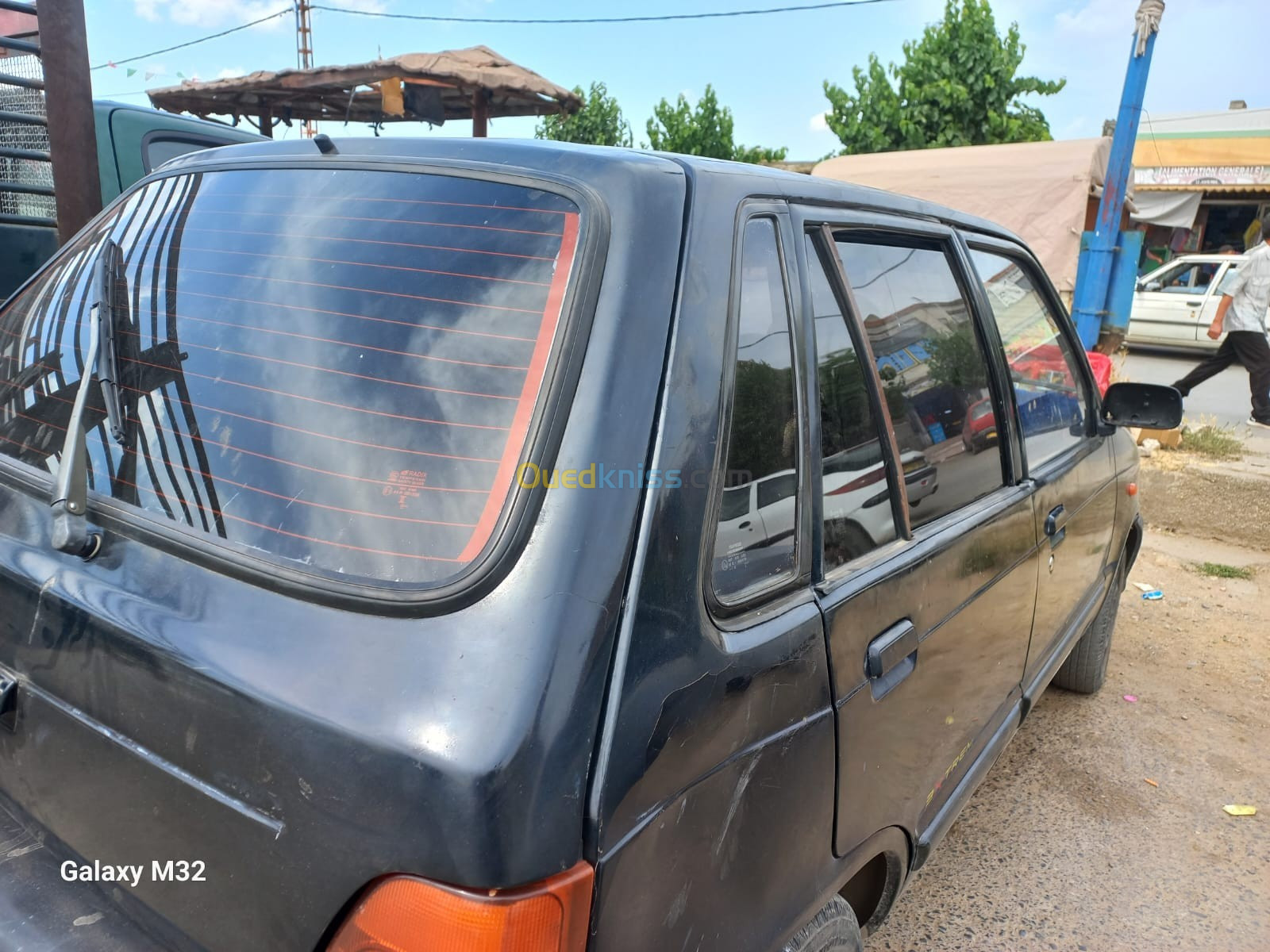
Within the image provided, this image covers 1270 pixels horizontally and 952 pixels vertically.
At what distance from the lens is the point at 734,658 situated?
3.99 ft

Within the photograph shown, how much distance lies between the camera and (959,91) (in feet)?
51.4

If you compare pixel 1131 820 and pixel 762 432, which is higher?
pixel 762 432

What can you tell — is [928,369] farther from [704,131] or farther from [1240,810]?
[704,131]

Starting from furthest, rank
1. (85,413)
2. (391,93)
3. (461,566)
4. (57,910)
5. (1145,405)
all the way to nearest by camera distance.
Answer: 1. (391,93)
2. (1145,405)
3. (85,413)
4. (57,910)
5. (461,566)

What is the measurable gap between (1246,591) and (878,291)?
174 inches

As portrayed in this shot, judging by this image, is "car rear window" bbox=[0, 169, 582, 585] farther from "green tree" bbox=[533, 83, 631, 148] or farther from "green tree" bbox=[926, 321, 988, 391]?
"green tree" bbox=[533, 83, 631, 148]

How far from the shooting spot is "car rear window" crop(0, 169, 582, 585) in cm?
117

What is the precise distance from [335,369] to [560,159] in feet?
1.54

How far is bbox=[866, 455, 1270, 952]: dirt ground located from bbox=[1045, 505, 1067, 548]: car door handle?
40.2 inches

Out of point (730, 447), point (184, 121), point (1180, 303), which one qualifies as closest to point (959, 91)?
point (1180, 303)

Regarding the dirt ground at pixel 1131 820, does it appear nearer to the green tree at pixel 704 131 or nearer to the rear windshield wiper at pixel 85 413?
the rear windshield wiper at pixel 85 413

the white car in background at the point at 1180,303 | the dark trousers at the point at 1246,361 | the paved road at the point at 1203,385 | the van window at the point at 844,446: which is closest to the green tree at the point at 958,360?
the van window at the point at 844,446

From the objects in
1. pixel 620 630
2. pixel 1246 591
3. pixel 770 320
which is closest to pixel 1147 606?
pixel 1246 591

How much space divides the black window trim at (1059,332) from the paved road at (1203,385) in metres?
7.52
